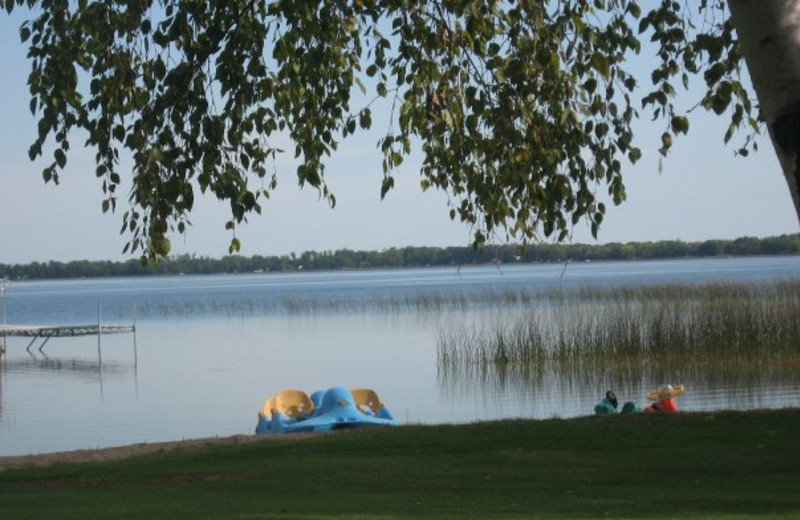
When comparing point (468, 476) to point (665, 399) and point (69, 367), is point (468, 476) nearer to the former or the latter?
point (665, 399)

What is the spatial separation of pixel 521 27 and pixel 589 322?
18258 mm

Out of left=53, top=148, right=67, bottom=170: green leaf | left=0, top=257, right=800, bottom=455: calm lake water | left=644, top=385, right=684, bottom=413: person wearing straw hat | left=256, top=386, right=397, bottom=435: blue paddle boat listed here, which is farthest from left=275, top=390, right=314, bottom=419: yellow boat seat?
left=53, top=148, right=67, bottom=170: green leaf

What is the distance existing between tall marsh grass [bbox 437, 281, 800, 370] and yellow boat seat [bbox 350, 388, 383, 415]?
720cm

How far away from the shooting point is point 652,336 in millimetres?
22719

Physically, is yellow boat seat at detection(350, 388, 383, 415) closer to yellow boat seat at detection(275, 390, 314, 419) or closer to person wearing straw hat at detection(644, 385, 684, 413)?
yellow boat seat at detection(275, 390, 314, 419)

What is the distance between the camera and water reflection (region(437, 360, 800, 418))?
1914 centimetres

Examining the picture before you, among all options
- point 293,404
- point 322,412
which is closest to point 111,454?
point 322,412

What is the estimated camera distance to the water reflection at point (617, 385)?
19.1 meters

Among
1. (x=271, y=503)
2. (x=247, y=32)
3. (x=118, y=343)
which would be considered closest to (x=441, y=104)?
(x=247, y=32)

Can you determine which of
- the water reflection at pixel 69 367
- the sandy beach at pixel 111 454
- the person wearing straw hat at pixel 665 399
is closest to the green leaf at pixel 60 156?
the sandy beach at pixel 111 454

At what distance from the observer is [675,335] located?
74.3ft

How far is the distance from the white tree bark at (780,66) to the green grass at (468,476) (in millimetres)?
4137

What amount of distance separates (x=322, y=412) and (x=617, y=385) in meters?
6.97

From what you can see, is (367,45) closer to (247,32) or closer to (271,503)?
(247,32)
